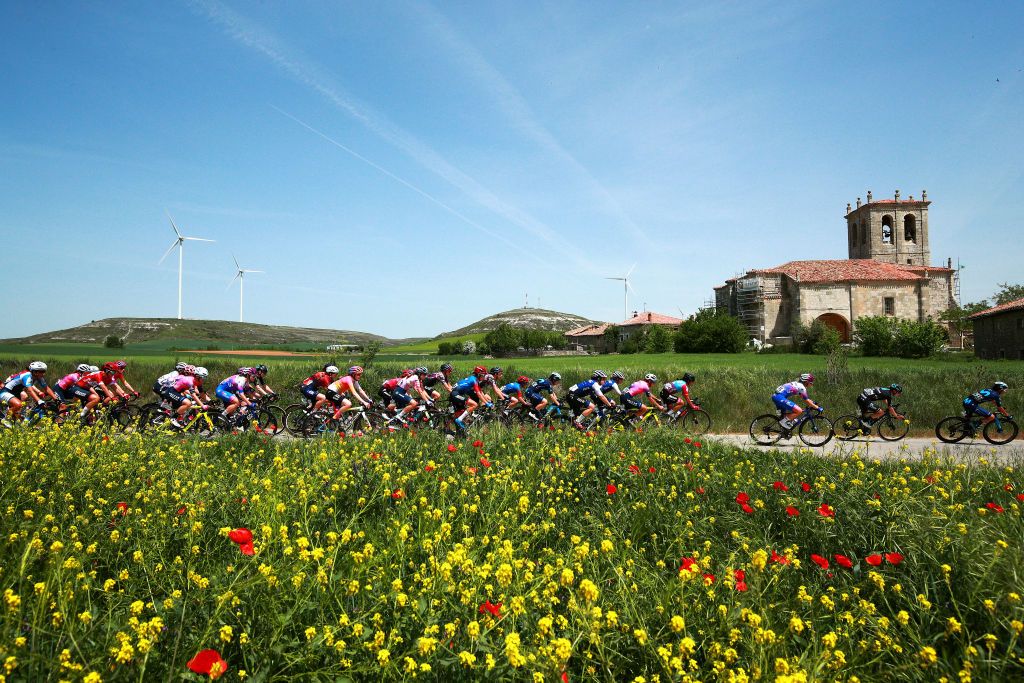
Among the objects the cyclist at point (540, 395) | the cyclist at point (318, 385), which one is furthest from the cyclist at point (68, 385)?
the cyclist at point (540, 395)

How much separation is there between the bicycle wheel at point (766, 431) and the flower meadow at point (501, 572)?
21.3 feet

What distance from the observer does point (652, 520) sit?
5.54 meters

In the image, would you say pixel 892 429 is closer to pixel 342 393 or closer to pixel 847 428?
pixel 847 428

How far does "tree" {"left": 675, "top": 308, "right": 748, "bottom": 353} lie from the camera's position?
61688 mm

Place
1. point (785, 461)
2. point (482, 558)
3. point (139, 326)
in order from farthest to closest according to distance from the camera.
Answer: point (139, 326)
point (785, 461)
point (482, 558)

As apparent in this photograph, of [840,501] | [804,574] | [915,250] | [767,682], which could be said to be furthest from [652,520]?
[915,250]

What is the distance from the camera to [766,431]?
14.2 m

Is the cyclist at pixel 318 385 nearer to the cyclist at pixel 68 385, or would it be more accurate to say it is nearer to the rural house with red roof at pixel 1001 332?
the cyclist at pixel 68 385

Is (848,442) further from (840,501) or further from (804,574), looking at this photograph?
(804,574)

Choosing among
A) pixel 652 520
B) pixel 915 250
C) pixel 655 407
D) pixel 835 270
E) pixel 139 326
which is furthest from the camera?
pixel 139 326

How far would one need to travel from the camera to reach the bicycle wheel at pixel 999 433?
1435 cm

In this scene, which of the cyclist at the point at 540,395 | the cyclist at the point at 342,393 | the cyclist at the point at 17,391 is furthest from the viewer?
the cyclist at the point at 540,395

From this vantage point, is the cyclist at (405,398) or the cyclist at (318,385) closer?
the cyclist at (405,398)

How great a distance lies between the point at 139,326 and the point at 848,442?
446ft
